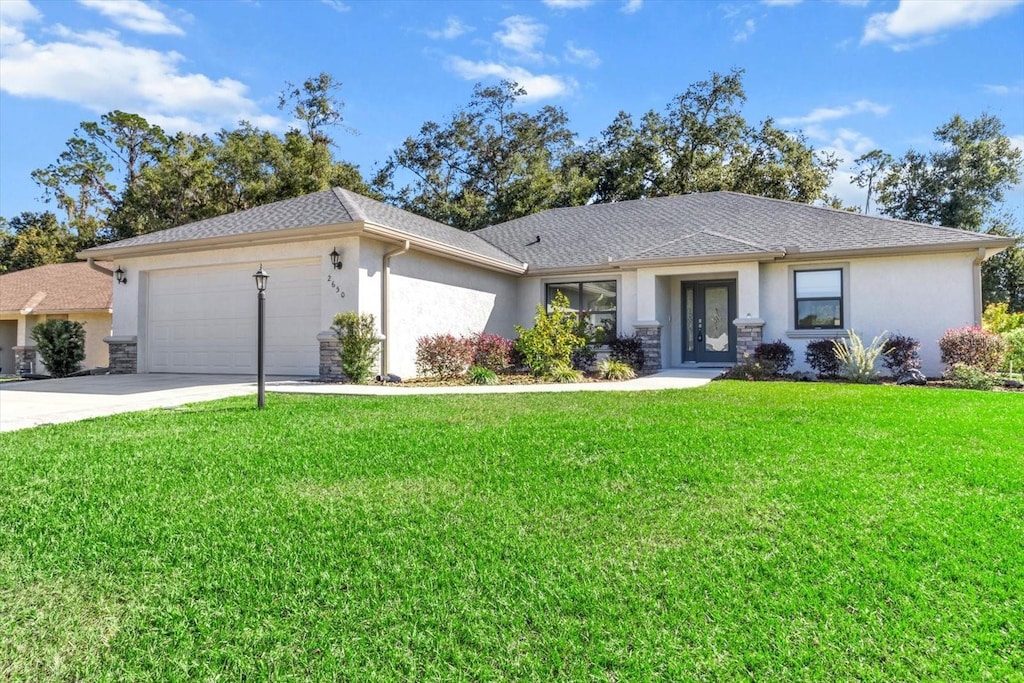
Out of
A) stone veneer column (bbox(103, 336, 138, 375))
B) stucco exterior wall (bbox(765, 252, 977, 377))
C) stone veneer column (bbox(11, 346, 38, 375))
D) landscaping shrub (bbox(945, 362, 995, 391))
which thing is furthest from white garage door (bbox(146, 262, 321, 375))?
landscaping shrub (bbox(945, 362, 995, 391))

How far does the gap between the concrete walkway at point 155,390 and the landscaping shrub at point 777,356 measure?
121 cm

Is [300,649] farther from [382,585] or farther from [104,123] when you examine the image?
[104,123]

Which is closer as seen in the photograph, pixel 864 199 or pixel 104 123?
pixel 104 123

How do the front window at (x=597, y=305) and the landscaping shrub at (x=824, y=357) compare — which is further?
the front window at (x=597, y=305)

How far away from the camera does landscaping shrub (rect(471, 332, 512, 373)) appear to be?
41.4ft

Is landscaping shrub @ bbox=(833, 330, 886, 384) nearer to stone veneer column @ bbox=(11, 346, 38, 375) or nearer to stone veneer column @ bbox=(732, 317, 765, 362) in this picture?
stone veneer column @ bbox=(732, 317, 765, 362)

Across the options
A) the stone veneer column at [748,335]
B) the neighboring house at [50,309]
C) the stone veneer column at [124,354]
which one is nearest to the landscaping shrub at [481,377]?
the stone veneer column at [748,335]

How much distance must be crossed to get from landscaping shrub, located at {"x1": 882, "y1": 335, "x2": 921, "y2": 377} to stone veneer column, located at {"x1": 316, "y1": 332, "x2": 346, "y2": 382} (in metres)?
10.5

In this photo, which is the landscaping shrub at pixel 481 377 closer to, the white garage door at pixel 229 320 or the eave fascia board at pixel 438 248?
the eave fascia board at pixel 438 248

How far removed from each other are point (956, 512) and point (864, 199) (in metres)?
32.8

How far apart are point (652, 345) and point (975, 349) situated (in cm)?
600

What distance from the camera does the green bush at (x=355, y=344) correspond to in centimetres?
1059

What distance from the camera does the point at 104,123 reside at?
28.8 meters

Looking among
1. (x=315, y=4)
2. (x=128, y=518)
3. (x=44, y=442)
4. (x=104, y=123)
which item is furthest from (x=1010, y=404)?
(x=104, y=123)
